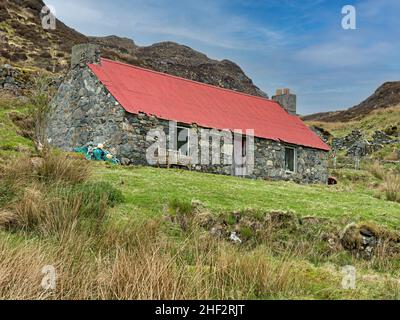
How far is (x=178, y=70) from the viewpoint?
60.0 meters

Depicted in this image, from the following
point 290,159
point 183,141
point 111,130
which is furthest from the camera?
point 290,159

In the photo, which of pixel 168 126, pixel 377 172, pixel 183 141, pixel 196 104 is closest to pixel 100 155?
pixel 168 126

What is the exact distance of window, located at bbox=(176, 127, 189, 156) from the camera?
64.0 feet

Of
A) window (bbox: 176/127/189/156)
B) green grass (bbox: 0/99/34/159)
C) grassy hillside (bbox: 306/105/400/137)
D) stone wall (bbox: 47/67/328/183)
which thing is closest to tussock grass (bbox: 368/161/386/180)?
stone wall (bbox: 47/67/328/183)

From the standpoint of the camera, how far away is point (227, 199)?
11.8 meters

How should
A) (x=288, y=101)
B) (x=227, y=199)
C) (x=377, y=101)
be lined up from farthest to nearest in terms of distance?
(x=377, y=101) < (x=288, y=101) < (x=227, y=199)

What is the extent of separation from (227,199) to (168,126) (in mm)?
7998

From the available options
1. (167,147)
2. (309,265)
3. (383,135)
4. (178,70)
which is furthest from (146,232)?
(178,70)

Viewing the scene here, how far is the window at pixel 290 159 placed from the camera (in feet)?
77.8

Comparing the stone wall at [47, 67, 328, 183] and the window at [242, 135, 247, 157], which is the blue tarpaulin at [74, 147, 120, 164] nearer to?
the stone wall at [47, 67, 328, 183]

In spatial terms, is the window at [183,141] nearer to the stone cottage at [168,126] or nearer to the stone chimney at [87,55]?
the stone cottage at [168,126]

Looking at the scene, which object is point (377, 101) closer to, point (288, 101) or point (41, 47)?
point (288, 101)
